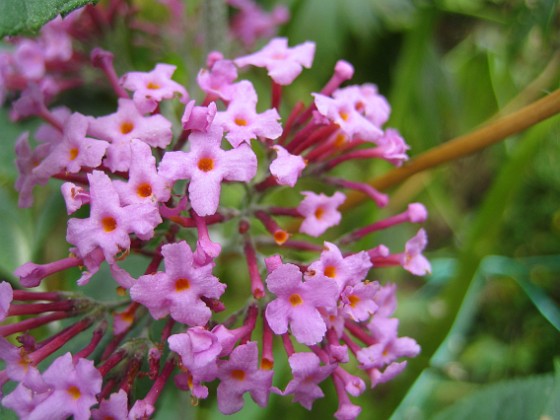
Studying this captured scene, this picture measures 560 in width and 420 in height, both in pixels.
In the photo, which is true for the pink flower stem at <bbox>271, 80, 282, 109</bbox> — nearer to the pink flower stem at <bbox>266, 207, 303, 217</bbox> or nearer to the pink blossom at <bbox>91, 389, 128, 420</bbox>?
the pink flower stem at <bbox>266, 207, 303, 217</bbox>

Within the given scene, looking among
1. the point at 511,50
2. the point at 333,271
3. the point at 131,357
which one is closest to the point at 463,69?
the point at 511,50

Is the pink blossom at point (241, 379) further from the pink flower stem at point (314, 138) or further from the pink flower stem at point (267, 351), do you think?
the pink flower stem at point (314, 138)

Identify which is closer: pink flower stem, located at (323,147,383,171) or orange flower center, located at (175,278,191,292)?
orange flower center, located at (175,278,191,292)

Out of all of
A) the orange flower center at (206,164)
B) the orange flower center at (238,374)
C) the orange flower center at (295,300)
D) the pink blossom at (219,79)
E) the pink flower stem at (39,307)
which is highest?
the pink blossom at (219,79)

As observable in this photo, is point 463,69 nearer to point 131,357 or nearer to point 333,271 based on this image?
point 333,271

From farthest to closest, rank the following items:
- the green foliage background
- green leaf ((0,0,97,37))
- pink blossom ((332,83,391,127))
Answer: the green foliage background → pink blossom ((332,83,391,127)) → green leaf ((0,0,97,37))

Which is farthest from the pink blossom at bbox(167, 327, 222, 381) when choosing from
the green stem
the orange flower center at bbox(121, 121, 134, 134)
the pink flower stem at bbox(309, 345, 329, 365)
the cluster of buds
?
the green stem

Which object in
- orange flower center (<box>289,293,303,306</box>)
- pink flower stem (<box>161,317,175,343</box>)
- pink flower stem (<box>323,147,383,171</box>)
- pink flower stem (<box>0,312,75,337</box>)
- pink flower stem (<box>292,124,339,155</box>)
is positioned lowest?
pink flower stem (<box>161,317,175,343</box>)

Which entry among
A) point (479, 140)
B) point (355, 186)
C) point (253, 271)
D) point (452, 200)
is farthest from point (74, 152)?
point (452, 200)

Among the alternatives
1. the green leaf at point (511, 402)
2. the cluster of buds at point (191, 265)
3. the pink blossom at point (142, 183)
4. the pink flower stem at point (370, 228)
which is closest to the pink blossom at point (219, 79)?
the cluster of buds at point (191, 265)
